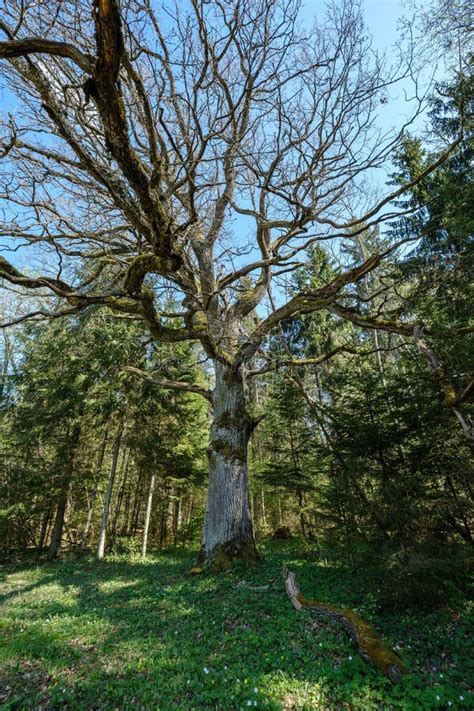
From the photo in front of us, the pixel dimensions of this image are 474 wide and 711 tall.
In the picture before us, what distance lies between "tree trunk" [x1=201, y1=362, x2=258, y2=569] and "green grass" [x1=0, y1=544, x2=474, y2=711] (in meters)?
0.74

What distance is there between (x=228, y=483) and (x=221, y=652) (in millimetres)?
3506

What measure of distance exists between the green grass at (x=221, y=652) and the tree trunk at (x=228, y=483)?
74cm

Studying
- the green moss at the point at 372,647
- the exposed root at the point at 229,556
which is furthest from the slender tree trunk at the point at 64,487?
the green moss at the point at 372,647

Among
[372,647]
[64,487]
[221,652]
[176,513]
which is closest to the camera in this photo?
[372,647]

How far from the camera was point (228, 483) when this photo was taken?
7094mm

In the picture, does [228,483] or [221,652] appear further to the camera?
[228,483]

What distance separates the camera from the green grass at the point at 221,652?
2.83m

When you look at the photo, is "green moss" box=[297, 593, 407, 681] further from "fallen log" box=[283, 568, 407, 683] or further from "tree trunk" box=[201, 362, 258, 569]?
"tree trunk" box=[201, 362, 258, 569]

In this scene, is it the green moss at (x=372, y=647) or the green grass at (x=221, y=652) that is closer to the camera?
the green grass at (x=221, y=652)

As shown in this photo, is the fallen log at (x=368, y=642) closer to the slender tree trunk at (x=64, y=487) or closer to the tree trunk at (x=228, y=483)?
the tree trunk at (x=228, y=483)

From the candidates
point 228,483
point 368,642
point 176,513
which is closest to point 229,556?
point 228,483

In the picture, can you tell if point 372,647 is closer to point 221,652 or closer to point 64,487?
point 221,652

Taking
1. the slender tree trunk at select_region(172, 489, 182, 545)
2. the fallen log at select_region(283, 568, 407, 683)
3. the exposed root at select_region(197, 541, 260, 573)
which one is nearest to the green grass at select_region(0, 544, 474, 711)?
the fallen log at select_region(283, 568, 407, 683)

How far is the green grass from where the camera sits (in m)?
2.83
